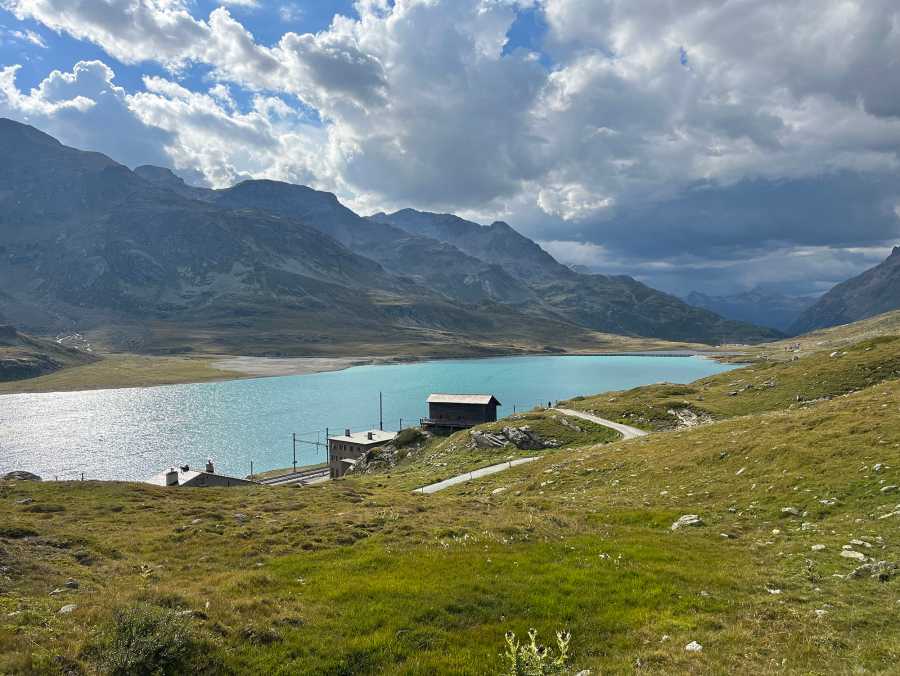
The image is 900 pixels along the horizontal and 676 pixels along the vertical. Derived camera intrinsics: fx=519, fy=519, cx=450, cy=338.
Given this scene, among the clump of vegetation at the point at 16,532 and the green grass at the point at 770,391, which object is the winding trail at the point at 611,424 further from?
the clump of vegetation at the point at 16,532

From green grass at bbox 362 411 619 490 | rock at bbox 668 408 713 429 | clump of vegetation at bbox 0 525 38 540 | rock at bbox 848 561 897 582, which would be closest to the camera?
rock at bbox 848 561 897 582

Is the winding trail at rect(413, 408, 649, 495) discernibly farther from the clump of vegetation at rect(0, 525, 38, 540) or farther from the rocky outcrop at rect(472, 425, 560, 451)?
the clump of vegetation at rect(0, 525, 38, 540)

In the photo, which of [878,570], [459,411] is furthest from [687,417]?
[878,570]

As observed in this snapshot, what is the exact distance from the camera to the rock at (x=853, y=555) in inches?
640

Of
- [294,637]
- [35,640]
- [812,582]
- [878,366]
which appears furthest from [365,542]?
[878,366]

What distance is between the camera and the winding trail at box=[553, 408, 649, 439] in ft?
204

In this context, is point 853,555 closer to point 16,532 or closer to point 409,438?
point 16,532

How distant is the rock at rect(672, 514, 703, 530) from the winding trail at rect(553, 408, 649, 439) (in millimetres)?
35593

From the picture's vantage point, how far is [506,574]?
53.2 ft

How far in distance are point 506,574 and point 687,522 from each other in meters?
→ 10.7

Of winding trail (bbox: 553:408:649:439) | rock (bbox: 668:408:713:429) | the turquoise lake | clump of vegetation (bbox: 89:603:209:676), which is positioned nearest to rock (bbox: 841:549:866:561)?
clump of vegetation (bbox: 89:603:209:676)

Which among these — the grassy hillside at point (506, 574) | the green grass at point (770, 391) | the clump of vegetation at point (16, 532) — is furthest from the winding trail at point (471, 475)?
the clump of vegetation at point (16, 532)

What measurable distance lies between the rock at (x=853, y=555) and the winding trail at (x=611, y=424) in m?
41.3

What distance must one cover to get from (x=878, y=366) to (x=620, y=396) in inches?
1384
